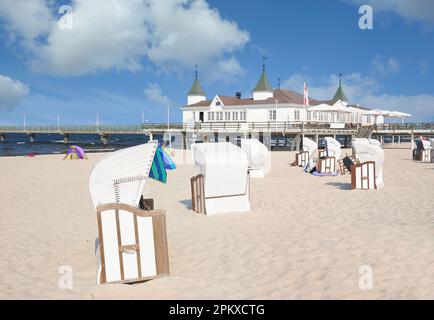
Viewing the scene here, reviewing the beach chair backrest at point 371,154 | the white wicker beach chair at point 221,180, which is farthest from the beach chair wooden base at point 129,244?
the beach chair backrest at point 371,154

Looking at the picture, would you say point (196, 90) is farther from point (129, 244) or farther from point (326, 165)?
point (129, 244)

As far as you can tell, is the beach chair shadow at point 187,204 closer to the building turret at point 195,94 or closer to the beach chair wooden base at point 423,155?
the beach chair wooden base at point 423,155

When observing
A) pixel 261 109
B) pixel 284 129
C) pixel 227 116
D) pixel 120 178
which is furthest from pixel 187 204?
pixel 227 116

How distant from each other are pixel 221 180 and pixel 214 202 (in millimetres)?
549

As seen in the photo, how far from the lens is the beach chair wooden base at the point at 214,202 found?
9194mm

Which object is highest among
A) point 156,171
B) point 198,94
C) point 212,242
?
point 198,94

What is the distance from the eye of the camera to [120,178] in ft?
19.0

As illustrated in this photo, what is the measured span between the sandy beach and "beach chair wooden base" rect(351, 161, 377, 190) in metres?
0.51

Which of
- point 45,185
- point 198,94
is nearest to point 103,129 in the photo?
point 198,94

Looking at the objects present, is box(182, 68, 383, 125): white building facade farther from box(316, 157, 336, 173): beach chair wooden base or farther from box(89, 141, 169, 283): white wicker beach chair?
box(89, 141, 169, 283): white wicker beach chair

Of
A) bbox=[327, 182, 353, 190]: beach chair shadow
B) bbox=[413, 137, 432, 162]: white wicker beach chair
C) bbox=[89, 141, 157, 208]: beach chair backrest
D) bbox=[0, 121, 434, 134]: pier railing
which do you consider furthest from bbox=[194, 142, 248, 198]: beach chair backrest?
bbox=[0, 121, 434, 134]: pier railing

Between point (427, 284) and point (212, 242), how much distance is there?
11.0 ft
